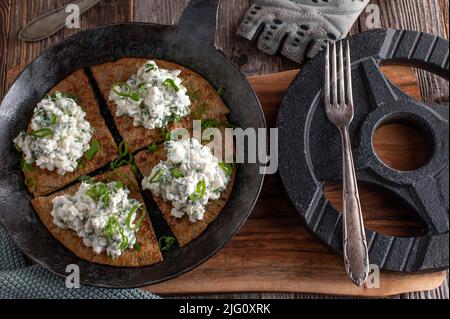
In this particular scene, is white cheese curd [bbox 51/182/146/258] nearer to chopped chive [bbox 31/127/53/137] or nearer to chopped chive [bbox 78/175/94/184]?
chopped chive [bbox 78/175/94/184]

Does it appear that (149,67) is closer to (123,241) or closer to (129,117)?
(129,117)

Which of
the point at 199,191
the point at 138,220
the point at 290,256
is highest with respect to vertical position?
the point at 199,191

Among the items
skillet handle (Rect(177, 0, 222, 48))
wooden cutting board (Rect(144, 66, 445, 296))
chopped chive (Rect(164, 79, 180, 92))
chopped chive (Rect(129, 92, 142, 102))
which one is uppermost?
skillet handle (Rect(177, 0, 222, 48))

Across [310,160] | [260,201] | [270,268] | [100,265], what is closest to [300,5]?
[310,160]

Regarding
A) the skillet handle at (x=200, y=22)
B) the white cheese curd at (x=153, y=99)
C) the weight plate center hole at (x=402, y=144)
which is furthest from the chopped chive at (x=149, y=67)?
the weight plate center hole at (x=402, y=144)

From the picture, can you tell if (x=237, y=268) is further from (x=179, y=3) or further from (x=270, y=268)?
(x=179, y=3)

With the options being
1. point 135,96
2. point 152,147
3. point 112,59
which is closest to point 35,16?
point 112,59

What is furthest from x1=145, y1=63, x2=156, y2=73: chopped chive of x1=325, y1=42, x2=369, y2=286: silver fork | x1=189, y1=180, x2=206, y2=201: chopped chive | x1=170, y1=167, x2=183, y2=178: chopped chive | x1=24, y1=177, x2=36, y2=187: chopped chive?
x1=325, y1=42, x2=369, y2=286: silver fork

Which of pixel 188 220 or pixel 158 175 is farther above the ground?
pixel 158 175
